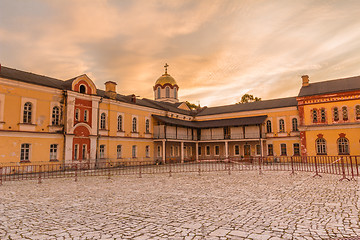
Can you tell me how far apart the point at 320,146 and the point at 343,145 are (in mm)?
2349

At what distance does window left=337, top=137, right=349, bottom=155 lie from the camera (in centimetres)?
2780

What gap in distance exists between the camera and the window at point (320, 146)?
29230 mm

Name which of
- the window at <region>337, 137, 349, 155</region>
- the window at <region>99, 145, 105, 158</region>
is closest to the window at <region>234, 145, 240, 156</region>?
the window at <region>337, 137, 349, 155</region>

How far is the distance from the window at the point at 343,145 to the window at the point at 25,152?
32.7m

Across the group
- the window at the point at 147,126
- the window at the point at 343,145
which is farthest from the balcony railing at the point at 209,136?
the window at the point at 343,145

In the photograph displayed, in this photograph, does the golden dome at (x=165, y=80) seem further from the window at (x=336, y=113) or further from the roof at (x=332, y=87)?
the window at (x=336, y=113)

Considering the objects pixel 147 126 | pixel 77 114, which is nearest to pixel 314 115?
pixel 147 126

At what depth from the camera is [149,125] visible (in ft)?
109

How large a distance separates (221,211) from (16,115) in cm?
2014

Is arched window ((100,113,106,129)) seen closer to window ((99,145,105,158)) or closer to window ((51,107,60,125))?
window ((99,145,105,158))

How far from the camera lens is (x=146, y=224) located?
218 inches

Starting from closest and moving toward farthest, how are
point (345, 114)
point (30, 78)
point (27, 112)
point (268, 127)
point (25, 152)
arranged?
point (25, 152), point (27, 112), point (30, 78), point (345, 114), point (268, 127)

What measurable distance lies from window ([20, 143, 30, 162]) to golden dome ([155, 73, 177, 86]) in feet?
95.4

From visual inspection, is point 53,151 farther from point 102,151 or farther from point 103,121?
point 103,121
